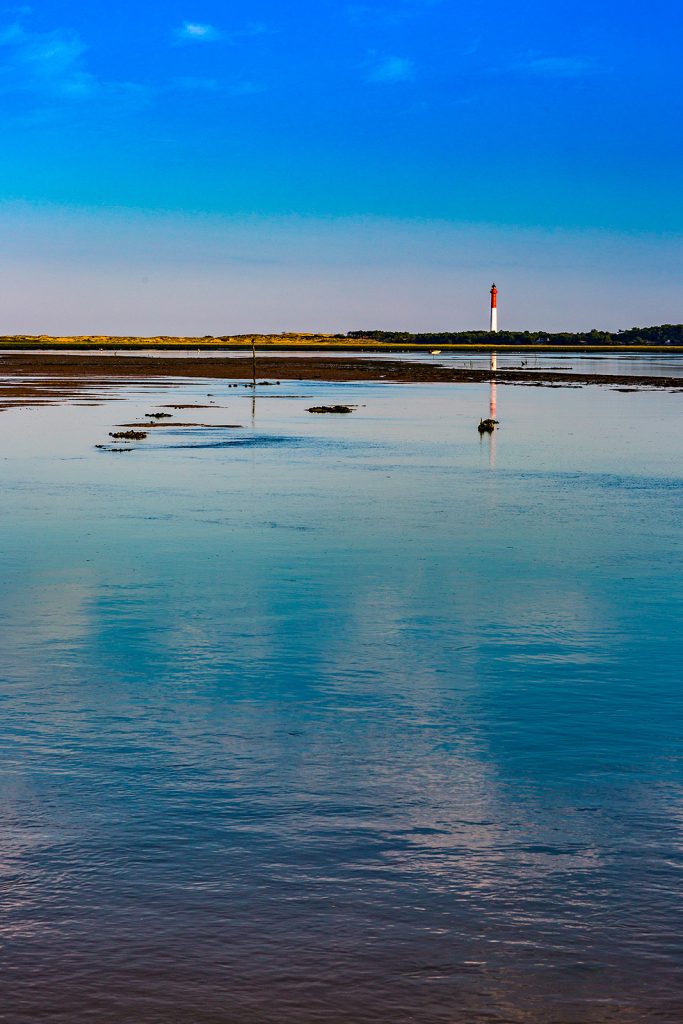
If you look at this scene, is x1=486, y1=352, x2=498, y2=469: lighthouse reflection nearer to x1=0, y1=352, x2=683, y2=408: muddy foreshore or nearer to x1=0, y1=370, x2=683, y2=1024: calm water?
x1=0, y1=352, x2=683, y2=408: muddy foreshore

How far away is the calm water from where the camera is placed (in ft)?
19.6

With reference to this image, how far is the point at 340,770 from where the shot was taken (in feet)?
29.0

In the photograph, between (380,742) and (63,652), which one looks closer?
(380,742)

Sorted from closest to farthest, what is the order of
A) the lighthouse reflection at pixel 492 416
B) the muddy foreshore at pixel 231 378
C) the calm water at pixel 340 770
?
the calm water at pixel 340 770
the lighthouse reflection at pixel 492 416
the muddy foreshore at pixel 231 378

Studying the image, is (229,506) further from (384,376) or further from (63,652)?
(384,376)

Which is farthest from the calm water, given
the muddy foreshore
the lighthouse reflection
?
the muddy foreshore

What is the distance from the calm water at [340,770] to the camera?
598 centimetres

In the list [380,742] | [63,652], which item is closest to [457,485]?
[63,652]

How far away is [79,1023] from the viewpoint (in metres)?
5.53

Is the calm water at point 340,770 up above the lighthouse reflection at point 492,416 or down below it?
below

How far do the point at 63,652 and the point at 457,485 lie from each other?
15.7m

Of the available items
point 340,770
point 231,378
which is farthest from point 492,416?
point 231,378

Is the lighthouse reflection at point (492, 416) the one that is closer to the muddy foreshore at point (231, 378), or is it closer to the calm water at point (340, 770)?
the muddy foreshore at point (231, 378)

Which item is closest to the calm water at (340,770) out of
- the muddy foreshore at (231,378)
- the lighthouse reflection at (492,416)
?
the lighthouse reflection at (492,416)
